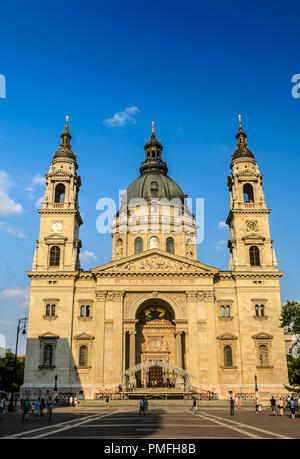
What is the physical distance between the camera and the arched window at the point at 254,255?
54375 millimetres

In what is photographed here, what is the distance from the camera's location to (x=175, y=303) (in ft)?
170

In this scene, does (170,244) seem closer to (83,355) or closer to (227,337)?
(227,337)

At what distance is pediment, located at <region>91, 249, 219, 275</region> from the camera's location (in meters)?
52.0

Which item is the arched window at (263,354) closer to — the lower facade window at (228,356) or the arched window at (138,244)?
the lower facade window at (228,356)

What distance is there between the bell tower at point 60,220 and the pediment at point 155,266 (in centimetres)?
498

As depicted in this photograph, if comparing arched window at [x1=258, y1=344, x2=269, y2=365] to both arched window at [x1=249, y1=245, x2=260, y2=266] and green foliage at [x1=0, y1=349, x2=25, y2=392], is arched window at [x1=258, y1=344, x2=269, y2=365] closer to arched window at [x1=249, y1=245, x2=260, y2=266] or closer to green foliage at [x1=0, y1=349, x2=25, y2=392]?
arched window at [x1=249, y1=245, x2=260, y2=266]

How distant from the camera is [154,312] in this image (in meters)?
55.4

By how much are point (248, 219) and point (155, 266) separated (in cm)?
1312

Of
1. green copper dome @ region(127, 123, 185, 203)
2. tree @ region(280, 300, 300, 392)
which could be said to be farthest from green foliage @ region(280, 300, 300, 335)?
green copper dome @ region(127, 123, 185, 203)

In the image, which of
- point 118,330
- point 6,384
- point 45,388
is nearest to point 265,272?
point 118,330

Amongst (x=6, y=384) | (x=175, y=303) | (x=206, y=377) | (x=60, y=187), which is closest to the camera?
(x=206, y=377)

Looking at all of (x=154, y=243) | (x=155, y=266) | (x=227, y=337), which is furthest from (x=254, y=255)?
(x=154, y=243)
